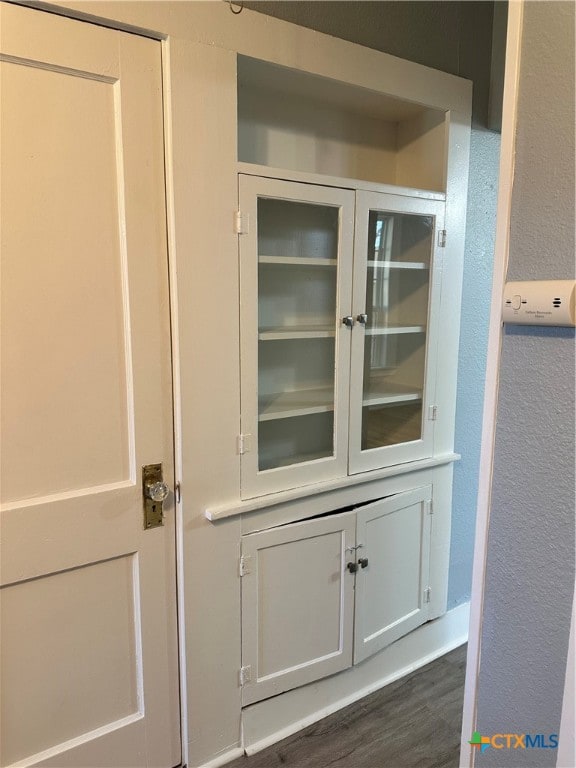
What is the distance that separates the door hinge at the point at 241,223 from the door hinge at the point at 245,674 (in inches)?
54.3

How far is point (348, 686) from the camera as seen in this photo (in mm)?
2047

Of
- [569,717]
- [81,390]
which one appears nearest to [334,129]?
[81,390]

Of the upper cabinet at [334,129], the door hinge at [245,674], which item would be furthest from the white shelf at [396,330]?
the door hinge at [245,674]

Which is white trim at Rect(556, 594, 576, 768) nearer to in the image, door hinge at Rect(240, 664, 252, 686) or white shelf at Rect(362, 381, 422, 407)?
door hinge at Rect(240, 664, 252, 686)

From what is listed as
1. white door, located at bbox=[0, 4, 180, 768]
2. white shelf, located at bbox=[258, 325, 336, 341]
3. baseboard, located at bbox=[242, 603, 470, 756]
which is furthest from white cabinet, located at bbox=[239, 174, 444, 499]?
baseboard, located at bbox=[242, 603, 470, 756]

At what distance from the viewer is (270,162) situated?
6.13 ft

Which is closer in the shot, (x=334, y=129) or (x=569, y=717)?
(x=569, y=717)

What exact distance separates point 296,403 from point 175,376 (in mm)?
512

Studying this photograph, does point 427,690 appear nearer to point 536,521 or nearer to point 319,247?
point 536,521

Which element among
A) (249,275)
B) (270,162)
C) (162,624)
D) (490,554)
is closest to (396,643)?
(162,624)

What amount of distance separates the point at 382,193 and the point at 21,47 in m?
1.15

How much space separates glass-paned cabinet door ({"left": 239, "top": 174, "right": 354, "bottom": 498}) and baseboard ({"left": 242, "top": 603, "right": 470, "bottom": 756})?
784 mm

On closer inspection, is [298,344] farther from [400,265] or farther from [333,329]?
[400,265]

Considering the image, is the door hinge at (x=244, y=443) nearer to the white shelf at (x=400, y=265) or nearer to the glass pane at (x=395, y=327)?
the glass pane at (x=395, y=327)
